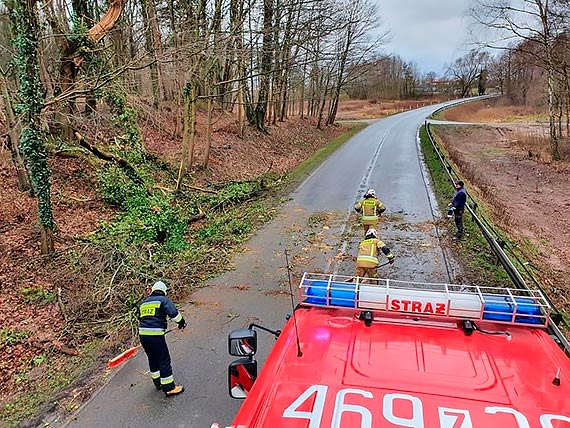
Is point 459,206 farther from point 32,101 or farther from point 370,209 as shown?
point 32,101

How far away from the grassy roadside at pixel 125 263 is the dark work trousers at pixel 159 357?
1.17 metres

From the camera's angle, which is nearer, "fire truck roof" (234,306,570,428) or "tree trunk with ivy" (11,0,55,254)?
"fire truck roof" (234,306,570,428)

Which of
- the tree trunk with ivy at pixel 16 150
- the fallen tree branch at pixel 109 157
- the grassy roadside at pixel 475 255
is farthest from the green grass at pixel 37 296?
the grassy roadside at pixel 475 255

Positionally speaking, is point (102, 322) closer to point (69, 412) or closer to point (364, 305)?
point (69, 412)

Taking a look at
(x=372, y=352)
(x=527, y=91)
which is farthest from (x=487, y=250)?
(x=527, y=91)

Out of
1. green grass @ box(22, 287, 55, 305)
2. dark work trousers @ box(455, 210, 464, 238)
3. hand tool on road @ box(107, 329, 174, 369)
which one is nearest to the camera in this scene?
hand tool on road @ box(107, 329, 174, 369)

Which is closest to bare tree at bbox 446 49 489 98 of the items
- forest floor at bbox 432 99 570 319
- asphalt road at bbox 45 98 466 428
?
forest floor at bbox 432 99 570 319

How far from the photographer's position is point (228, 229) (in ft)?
42.8

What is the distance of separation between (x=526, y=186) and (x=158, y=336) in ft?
69.5

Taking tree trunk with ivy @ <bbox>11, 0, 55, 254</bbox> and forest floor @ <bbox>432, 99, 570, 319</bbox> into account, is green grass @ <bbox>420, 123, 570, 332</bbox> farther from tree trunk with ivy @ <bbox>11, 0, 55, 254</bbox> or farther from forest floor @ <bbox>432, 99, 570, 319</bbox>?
tree trunk with ivy @ <bbox>11, 0, 55, 254</bbox>

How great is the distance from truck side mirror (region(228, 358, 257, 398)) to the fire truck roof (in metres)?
0.39

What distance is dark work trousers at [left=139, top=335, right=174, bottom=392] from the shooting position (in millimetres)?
6008

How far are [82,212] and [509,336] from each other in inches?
501

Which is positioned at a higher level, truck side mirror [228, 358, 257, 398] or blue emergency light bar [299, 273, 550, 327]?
blue emergency light bar [299, 273, 550, 327]
